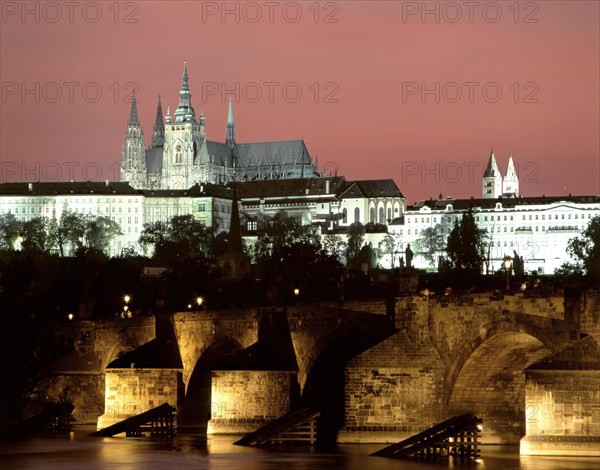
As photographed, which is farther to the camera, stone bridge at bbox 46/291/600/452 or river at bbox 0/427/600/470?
river at bbox 0/427/600/470

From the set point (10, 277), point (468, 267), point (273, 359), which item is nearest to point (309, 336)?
point (273, 359)

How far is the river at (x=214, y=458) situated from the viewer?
5550cm

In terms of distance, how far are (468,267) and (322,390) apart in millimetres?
102817

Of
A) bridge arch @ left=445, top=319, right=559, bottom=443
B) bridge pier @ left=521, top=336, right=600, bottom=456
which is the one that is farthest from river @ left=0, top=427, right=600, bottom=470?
bridge arch @ left=445, top=319, right=559, bottom=443

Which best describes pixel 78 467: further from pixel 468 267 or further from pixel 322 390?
pixel 468 267

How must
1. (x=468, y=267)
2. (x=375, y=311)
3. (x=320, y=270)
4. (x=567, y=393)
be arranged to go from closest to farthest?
1. (x=567, y=393)
2. (x=375, y=311)
3. (x=320, y=270)
4. (x=468, y=267)

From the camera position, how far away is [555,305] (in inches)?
2210

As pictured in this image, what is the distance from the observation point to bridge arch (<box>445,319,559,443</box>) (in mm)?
59969

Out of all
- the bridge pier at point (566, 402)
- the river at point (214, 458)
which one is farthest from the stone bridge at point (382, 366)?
the river at point (214, 458)

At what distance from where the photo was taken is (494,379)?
6234 centimetres

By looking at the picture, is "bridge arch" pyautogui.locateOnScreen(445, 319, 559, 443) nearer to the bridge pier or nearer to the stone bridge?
the stone bridge

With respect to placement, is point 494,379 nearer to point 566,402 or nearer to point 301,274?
point 566,402

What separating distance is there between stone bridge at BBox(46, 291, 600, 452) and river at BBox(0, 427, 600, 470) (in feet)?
5.17

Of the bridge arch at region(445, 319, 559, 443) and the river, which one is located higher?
the bridge arch at region(445, 319, 559, 443)
